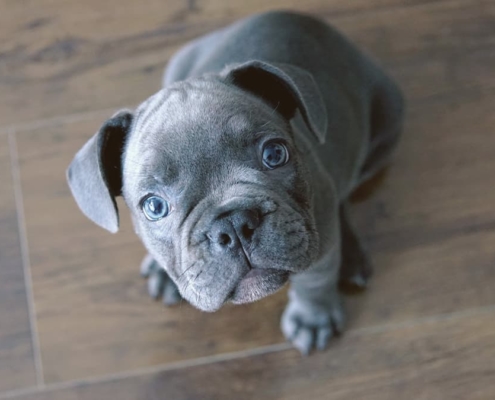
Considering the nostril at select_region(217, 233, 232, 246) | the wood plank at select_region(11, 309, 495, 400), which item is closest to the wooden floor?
the wood plank at select_region(11, 309, 495, 400)

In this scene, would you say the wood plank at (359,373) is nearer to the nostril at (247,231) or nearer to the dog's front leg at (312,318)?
the dog's front leg at (312,318)

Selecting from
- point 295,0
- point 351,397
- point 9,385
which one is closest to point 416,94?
point 295,0

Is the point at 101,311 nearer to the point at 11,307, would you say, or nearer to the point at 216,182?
the point at 11,307

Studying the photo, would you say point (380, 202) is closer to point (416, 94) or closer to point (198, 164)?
point (416, 94)

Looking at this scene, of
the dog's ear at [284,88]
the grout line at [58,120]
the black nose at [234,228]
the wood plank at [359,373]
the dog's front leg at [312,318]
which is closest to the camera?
the black nose at [234,228]

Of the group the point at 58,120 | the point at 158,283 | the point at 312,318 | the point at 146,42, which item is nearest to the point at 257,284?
the point at 312,318

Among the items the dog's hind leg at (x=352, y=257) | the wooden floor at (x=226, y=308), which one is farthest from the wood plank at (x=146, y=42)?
the dog's hind leg at (x=352, y=257)
